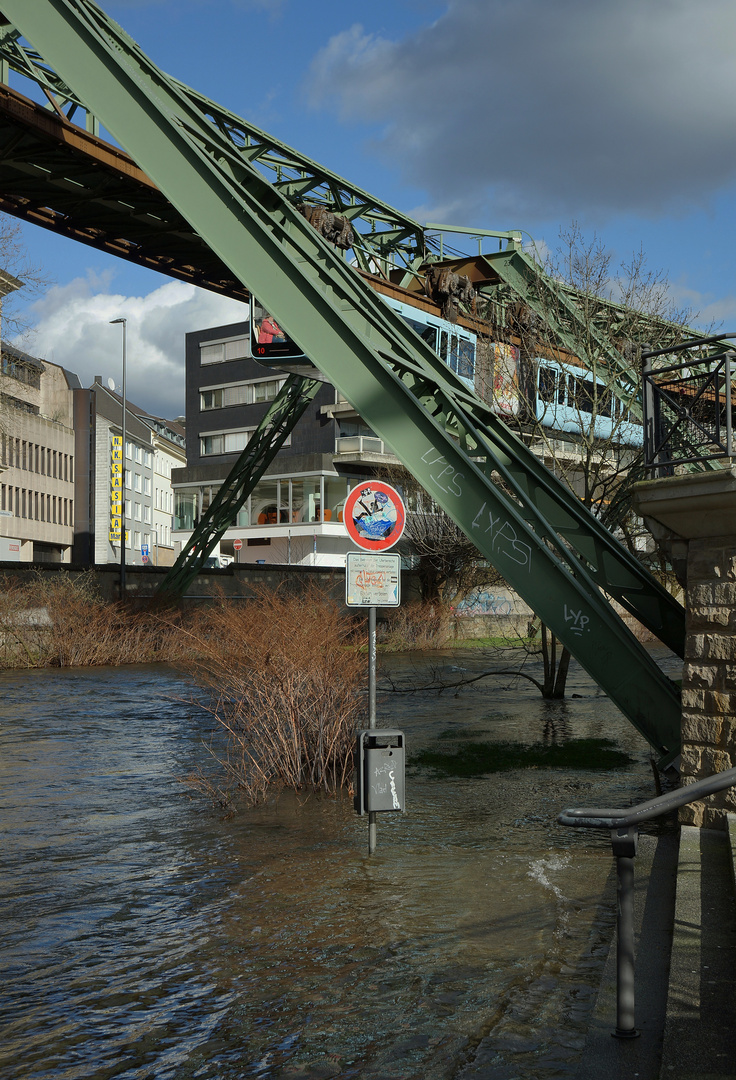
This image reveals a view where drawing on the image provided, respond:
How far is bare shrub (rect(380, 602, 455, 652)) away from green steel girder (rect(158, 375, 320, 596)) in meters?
6.31

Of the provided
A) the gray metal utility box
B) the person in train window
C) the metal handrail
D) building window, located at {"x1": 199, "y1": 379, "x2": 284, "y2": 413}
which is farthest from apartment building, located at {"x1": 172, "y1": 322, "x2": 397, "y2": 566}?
the metal handrail

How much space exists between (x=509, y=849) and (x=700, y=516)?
2.88 metres

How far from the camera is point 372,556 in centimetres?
804

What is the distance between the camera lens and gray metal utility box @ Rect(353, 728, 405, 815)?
295 inches

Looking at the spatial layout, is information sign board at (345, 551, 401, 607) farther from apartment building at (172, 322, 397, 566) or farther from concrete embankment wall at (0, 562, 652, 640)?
apartment building at (172, 322, 397, 566)

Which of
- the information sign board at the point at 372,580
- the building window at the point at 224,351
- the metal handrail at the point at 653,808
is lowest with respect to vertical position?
the metal handrail at the point at 653,808

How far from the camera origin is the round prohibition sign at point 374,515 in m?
8.10

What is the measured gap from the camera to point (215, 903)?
673 cm

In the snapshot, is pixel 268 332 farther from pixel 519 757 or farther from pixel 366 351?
pixel 366 351

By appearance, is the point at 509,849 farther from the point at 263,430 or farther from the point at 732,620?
the point at 263,430

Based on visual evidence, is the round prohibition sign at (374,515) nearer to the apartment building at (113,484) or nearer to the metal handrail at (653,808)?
the metal handrail at (653,808)

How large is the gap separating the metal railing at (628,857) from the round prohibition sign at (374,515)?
4.14 meters

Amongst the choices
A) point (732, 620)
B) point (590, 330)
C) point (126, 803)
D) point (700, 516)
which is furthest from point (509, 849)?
point (590, 330)

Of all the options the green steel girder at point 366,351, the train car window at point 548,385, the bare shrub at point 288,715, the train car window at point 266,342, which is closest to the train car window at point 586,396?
the train car window at point 548,385
